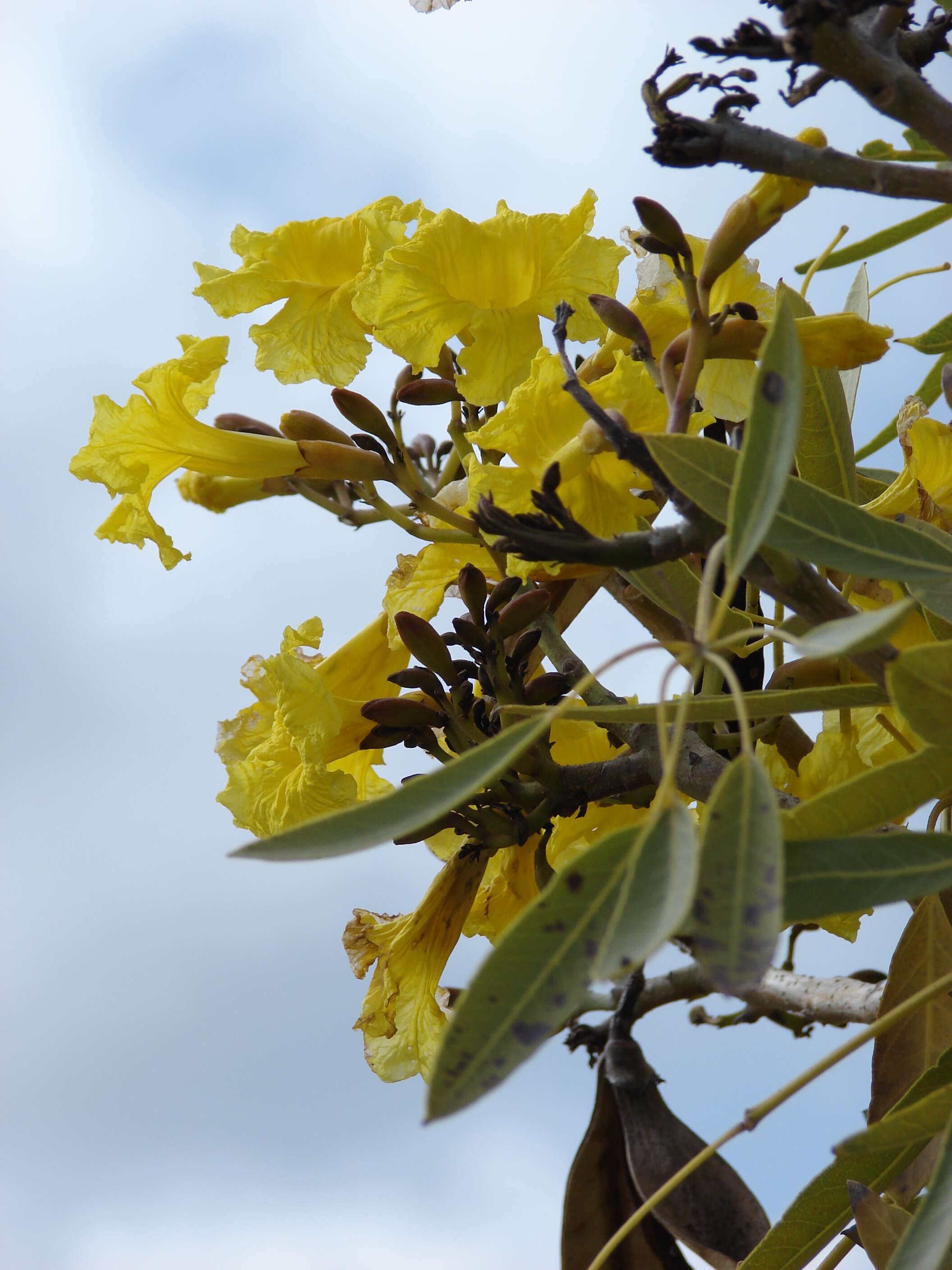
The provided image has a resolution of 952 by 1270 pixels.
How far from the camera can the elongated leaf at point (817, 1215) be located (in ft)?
2.30

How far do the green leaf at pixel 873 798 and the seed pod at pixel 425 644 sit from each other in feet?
1.40

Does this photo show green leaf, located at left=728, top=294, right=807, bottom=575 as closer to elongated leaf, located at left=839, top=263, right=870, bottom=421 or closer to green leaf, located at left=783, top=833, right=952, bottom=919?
green leaf, located at left=783, top=833, right=952, bottom=919

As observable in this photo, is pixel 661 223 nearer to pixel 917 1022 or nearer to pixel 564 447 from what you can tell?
pixel 564 447

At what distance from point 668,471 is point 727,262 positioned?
0.81 feet

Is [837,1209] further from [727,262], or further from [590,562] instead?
[727,262]

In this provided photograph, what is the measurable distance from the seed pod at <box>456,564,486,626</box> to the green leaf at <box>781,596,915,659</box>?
48cm

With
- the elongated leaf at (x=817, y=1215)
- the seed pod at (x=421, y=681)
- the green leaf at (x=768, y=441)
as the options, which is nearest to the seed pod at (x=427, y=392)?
the seed pod at (x=421, y=681)

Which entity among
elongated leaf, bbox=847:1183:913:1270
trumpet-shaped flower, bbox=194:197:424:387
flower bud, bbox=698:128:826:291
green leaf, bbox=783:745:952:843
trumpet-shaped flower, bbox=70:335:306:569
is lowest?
elongated leaf, bbox=847:1183:913:1270

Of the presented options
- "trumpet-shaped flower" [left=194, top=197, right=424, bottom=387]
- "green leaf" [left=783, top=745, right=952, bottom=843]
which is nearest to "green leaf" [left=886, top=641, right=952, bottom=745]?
"green leaf" [left=783, top=745, right=952, bottom=843]

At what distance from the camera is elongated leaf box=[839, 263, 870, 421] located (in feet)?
3.66

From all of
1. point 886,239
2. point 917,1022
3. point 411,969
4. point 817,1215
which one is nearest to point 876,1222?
point 817,1215

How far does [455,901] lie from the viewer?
40.0 inches

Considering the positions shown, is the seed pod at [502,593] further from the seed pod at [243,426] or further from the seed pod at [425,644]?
the seed pod at [243,426]

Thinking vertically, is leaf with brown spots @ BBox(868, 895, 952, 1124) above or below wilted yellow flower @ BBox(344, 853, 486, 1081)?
below
